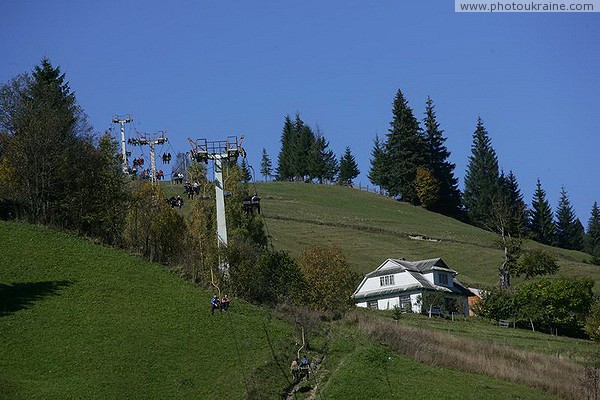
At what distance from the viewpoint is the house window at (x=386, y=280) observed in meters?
88.4

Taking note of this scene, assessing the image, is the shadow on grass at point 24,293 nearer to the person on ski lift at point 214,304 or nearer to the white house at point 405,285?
the person on ski lift at point 214,304

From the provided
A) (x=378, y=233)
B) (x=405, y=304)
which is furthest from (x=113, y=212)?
(x=378, y=233)

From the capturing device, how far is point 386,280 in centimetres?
8875

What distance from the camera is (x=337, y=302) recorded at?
209ft

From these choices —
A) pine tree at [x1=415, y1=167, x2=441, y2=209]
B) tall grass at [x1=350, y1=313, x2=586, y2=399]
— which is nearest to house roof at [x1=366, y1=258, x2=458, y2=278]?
tall grass at [x1=350, y1=313, x2=586, y2=399]

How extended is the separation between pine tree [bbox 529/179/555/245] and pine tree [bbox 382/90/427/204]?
75.6 ft

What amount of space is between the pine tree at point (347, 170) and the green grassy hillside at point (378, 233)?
25880 millimetres

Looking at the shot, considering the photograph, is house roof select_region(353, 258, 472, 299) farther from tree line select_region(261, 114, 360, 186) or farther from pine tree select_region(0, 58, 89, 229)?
tree line select_region(261, 114, 360, 186)

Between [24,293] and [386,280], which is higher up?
[24,293]

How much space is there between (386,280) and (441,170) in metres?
78.3

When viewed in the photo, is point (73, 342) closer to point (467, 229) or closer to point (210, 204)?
point (210, 204)

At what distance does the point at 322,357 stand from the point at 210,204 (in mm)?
25694

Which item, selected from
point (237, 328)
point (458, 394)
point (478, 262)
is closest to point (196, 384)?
point (237, 328)

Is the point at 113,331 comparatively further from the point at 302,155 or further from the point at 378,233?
the point at 302,155
